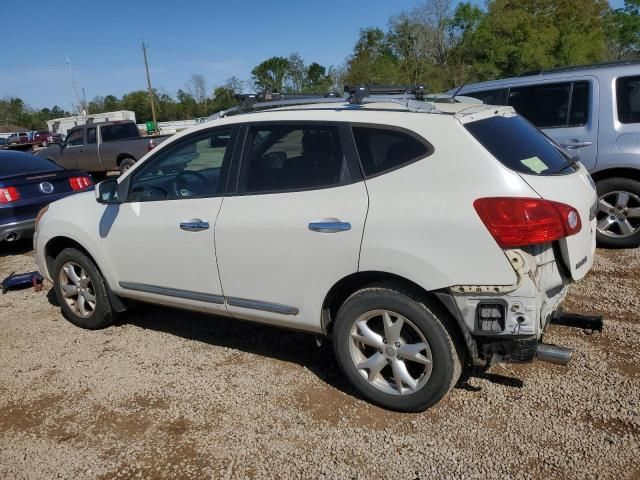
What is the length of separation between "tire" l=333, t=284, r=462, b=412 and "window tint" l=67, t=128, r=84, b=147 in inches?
607

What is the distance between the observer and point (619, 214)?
5.78m

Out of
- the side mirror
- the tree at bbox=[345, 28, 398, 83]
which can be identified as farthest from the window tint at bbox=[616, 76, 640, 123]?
the tree at bbox=[345, 28, 398, 83]

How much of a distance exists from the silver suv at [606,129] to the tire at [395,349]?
380 cm

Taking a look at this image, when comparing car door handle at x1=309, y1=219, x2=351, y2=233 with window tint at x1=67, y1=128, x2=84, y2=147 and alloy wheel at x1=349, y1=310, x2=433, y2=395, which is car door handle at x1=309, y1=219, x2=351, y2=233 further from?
window tint at x1=67, y1=128, x2=84, y2=147

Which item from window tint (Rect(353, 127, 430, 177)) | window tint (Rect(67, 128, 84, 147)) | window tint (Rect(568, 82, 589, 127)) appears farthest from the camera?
window tint (Rect(67, 128, 84, 147))

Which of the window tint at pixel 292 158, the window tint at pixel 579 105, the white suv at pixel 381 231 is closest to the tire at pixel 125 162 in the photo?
the white suv at pixel 381 231

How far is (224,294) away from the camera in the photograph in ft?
12.1

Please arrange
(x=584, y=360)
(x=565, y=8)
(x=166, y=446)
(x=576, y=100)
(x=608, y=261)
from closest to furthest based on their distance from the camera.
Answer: (x=166, y=446), (x=584, y=360), (x=608, y=261), (x=576, y=100), (x=565, y=8)

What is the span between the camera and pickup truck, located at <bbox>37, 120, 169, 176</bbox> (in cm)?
1527

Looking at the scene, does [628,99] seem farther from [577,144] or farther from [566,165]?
[566,165]

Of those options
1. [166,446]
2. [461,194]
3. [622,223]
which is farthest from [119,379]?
[622,223]

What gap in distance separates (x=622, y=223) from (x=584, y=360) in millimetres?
2799

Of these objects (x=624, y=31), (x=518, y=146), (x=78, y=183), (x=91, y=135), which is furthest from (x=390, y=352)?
(x=624, y=31)

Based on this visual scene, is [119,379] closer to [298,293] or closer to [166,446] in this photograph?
[166,446]
